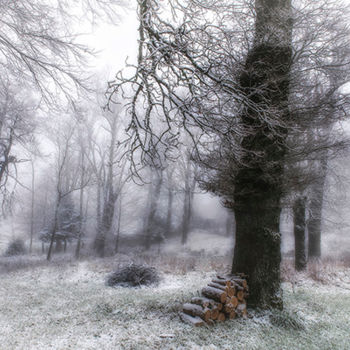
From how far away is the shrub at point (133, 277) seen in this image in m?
7.09

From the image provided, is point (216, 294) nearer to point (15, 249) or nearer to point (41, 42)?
point (41, 42)

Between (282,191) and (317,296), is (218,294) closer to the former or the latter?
(282,191)

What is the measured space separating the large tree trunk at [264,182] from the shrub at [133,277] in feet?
10.7

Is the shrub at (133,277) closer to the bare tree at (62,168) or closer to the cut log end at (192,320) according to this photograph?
the cut log end at (192,320)

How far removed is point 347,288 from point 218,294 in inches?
207

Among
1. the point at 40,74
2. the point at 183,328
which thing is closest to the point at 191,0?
the point at 40,74

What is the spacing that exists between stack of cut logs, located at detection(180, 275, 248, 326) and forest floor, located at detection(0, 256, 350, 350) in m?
0.15

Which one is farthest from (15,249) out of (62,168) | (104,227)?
(62,168)

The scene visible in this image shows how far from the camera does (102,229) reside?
1547 centimetres

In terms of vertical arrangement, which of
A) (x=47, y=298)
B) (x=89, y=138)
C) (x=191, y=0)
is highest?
(x=89, y=138)

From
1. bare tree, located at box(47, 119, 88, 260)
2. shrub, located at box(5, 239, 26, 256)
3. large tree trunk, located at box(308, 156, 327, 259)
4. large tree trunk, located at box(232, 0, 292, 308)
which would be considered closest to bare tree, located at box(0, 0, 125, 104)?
large tree trunk, located at box(232, 0, 292, 308)

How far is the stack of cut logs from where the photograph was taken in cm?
395

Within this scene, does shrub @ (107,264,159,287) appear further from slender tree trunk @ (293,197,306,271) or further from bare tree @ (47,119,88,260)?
slender tree trunk @ (293,197,306,271)

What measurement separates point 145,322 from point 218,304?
1255mm
